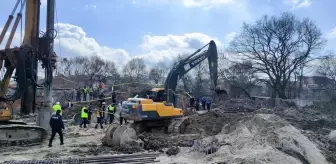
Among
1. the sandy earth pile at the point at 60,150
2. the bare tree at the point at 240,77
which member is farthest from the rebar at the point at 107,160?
the bare tree at the point at 240,77

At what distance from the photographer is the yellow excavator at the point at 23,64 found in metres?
11.7

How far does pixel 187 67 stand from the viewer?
19922 millimetres

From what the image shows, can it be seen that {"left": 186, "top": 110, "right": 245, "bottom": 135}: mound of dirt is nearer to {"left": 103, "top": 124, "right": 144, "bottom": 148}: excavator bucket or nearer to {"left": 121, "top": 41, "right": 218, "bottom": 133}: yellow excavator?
{"left": 121, "top": 41, "right": 218, "bottom": 133}: yellow excavator

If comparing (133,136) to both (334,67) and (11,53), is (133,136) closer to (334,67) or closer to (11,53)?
(11,53)

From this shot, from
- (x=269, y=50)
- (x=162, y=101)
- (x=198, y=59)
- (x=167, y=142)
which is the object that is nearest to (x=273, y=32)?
(x=269, y=50)

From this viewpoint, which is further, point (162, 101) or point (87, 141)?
point (162, 101)

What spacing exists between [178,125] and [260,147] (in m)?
4.59

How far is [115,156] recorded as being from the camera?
964 cm

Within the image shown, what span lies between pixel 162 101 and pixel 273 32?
87.8 feet

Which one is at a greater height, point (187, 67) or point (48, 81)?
point (187, 67)

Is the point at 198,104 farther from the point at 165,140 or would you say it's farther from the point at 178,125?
the point at 165,140

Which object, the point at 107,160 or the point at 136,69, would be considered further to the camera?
the point at 136,69

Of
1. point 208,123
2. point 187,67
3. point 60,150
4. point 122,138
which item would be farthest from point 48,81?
point 187,67

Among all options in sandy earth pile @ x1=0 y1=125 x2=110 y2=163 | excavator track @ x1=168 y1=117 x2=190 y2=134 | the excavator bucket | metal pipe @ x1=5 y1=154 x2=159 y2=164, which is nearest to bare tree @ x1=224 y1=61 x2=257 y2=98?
excavator track @ x1=168 y1=117 x2=190 y2=134
